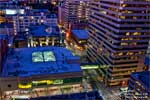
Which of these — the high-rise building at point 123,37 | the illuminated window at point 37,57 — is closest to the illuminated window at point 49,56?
the illuminated window at point 37,57

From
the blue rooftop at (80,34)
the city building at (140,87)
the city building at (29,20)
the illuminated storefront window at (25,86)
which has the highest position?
the city building at (29,20)

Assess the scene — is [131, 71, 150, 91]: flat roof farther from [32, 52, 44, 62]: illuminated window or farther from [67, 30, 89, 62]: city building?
[67, 30, 89, 62]: city building

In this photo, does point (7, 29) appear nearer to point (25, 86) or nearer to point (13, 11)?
point (13, 11)

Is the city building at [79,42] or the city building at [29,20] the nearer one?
the city building at [79,42]

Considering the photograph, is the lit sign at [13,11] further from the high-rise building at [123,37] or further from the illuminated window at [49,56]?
the high-rise building at [123,37]

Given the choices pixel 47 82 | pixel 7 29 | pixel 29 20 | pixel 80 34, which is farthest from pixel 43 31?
pixel 47 82

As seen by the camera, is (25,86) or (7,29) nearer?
(25,86)

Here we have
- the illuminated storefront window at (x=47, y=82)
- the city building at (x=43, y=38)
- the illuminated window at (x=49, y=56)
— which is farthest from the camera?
the city building at (x=43, y=38)
